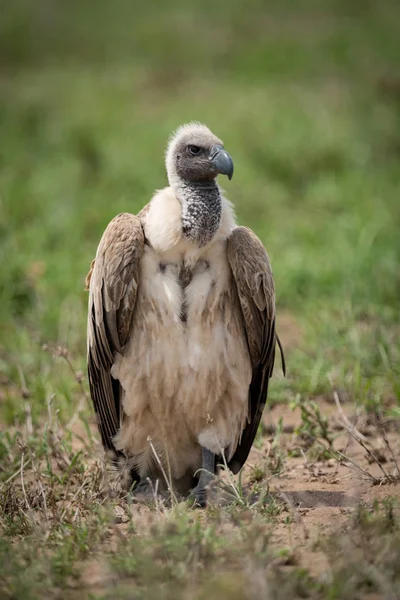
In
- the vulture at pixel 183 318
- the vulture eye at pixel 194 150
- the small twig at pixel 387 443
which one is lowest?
the small twig at pixel 387 443

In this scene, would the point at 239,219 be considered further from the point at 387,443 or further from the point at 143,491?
the point at 387,443

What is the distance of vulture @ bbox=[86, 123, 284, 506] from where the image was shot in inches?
170

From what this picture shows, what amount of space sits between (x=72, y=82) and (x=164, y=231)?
11.6 m

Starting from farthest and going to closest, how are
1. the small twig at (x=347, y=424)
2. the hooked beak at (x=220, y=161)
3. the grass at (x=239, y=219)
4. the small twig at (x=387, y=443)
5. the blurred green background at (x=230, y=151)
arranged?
the blurred green background at (x=230, y=151) < the small twig at (x=347, y=424) < the hooked beak at (x=220, y=161) < the small twig at (x=387, y=443) < the grass at (x=239, y=219)

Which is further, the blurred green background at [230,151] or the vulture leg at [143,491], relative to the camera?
the blurred green background at [230,151]

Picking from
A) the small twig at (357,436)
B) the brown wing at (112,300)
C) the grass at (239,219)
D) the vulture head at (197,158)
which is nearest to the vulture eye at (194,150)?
the vulture head at (197,158)

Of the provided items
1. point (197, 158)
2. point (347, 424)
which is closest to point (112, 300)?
point (197, 158)

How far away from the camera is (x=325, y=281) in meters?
7.27

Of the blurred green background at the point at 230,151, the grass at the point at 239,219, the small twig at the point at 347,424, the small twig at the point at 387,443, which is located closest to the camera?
the grass at the point at 239,219

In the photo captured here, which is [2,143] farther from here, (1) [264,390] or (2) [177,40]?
(1) [264,390]

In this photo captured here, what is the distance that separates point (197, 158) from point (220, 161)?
4.9 inches

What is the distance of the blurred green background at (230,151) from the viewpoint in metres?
6.28

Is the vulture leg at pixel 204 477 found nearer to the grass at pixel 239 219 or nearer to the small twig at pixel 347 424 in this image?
the grass at pixel 239 219

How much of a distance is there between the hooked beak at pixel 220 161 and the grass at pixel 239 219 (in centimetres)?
119
